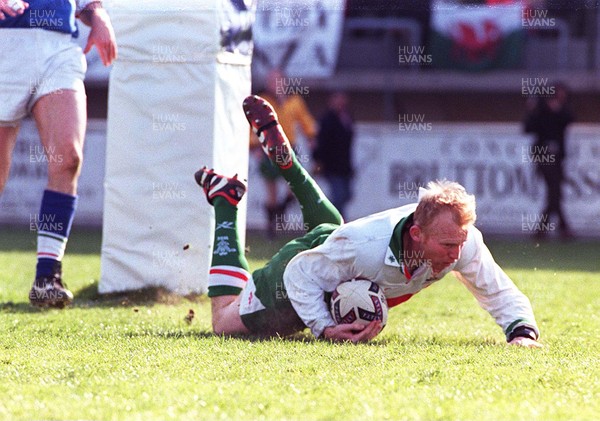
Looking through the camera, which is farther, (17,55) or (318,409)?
(17,55)

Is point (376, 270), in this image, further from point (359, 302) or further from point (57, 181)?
point (57, 181)

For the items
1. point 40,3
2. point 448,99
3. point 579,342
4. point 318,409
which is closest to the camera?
point 318,409

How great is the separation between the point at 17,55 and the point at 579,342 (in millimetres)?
3739

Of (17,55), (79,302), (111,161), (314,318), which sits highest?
(17,55)

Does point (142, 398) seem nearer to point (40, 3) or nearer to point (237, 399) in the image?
point (237, 399)

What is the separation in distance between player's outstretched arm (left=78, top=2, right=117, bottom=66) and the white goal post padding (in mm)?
794

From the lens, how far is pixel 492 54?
69.4 ft

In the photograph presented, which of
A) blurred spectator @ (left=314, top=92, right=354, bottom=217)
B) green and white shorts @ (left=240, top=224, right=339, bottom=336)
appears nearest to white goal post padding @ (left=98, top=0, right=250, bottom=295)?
green and white shorts @ (left=240, top=224, right=339, bottom=336)

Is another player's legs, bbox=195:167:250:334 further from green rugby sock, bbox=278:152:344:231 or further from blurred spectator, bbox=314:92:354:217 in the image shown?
blurred spectator, bbox=314:92:354:217

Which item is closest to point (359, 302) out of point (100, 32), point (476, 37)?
point (100, 32)

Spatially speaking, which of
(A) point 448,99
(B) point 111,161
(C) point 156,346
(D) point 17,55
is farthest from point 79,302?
(A) point 448,99

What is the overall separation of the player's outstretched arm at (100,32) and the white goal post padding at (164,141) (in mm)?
794

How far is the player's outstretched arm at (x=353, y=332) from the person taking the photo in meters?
5.65

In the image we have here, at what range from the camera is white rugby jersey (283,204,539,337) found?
5.68m
